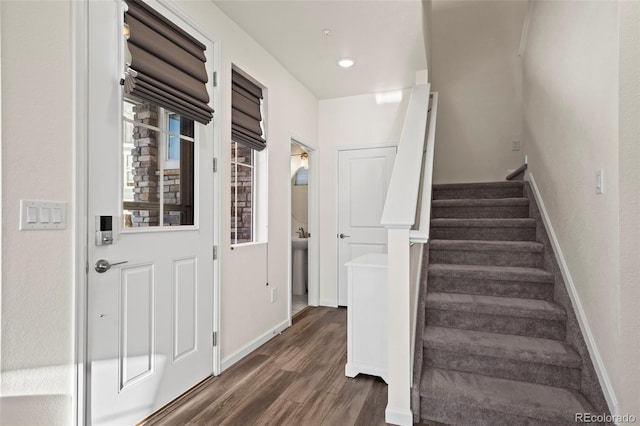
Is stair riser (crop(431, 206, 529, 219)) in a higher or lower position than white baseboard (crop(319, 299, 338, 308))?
higher

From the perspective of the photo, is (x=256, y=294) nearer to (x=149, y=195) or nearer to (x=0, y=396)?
(x=149, y=195)

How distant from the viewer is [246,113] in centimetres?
267

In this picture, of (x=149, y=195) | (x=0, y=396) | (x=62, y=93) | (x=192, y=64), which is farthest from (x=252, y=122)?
(x=0, y=396)

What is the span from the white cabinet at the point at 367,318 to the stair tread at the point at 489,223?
1.01 metres

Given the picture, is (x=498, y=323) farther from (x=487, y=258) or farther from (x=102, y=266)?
(x=102, y=266)

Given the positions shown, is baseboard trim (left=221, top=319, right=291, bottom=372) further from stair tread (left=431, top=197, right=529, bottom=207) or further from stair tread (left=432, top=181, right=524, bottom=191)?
stair tread (left=432, top=181, right=524, bottom=191)

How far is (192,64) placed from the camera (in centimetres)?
204

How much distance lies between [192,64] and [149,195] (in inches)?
34.7

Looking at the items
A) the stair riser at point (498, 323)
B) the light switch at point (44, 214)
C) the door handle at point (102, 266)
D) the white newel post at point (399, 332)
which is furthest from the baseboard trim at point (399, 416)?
the light switch at point (44, 214)

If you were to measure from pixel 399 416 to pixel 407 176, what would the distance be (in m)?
1.38

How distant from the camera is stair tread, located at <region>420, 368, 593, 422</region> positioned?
1.60 m

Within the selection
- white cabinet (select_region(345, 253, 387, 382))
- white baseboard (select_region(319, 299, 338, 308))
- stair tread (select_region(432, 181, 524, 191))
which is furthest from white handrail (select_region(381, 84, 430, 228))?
white baseboard (select_region(319, 299, 338, 308))

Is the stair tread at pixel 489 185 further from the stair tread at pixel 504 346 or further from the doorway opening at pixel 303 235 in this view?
the stair tread at pixel 504 346

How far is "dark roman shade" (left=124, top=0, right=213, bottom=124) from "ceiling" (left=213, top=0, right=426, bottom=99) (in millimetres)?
525
